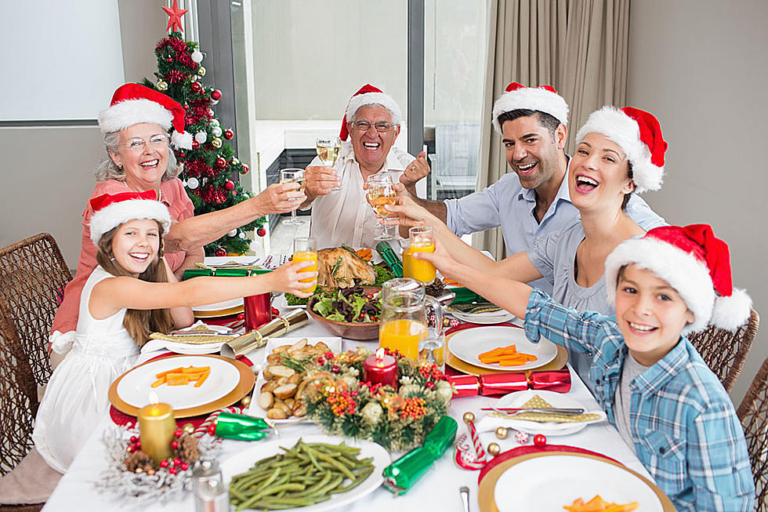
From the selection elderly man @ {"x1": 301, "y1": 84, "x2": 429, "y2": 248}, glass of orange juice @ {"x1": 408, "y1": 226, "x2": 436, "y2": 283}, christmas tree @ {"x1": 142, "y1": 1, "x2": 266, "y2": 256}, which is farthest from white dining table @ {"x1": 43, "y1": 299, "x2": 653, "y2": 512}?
christmas tree @ {"x1": 142, "y1": 1, "x2": 266, "y2": 256}

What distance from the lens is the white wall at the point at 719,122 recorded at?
270 cm

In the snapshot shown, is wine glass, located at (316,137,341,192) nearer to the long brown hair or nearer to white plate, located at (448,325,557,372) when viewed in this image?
the long brown hair

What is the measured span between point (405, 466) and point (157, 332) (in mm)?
1028

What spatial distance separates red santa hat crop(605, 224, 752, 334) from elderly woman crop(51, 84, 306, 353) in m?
1.17

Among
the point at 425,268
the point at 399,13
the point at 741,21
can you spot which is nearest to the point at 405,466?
the point at 425,268

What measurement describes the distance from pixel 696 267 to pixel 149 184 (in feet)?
6.34

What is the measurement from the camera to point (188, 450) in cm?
108

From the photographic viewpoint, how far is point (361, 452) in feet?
3.73

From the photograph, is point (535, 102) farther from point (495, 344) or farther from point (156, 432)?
point (156, 432)

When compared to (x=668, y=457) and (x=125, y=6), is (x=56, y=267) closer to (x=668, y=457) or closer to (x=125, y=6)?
(x=668, y=457)

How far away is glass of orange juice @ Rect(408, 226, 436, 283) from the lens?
1867mm

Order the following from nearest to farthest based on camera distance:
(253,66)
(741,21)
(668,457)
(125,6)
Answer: (668,457), (741,21), (125,6), (253,66)

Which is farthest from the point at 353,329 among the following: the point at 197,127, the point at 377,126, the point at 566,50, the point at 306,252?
the point at 566,50

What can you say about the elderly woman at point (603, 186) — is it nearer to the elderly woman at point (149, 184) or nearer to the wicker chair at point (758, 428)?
the wicker chair at point (758, 428)
